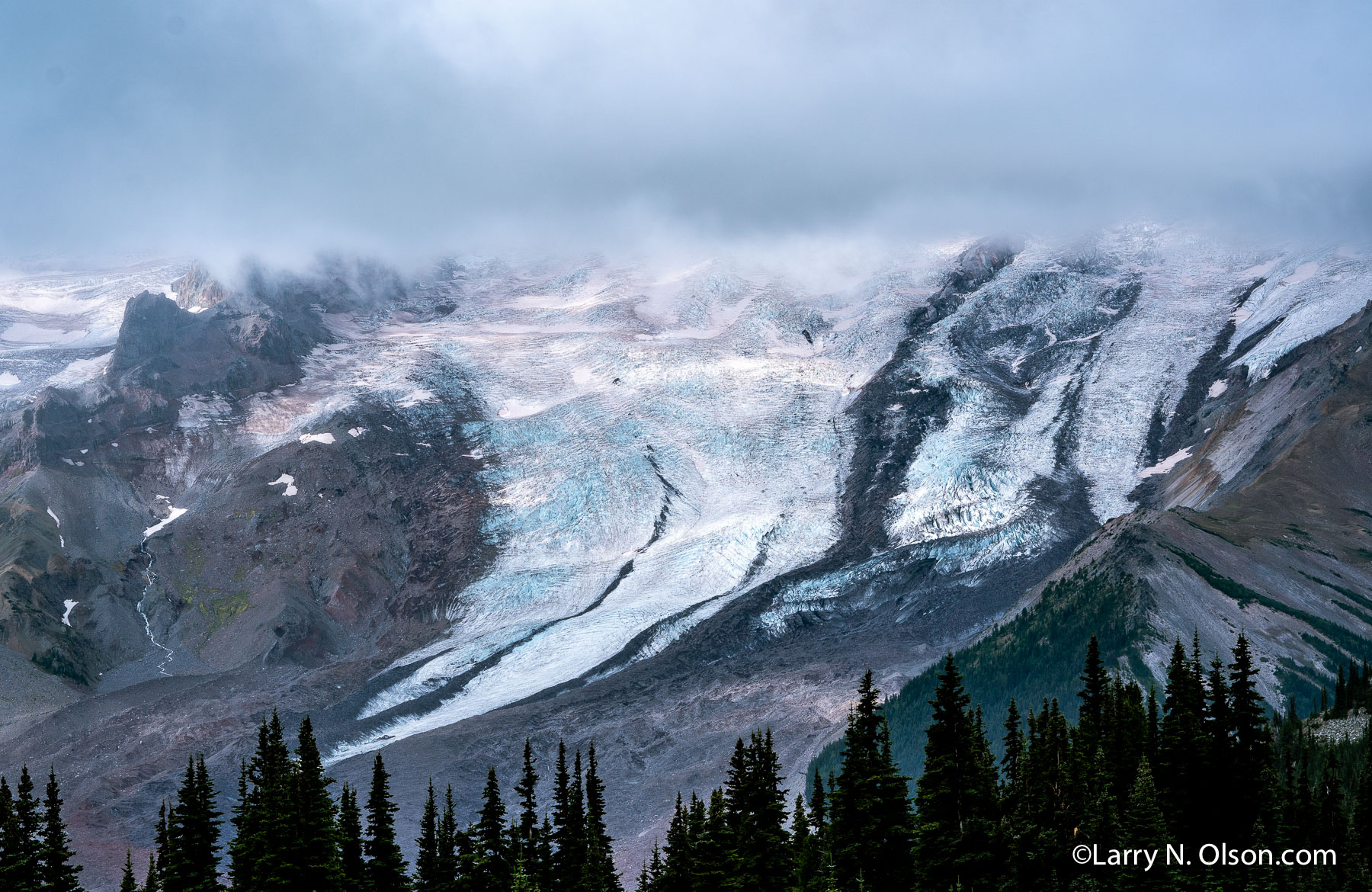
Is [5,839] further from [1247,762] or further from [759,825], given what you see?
[1247,762]

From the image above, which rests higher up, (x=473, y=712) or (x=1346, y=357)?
(x=1346, y=357)

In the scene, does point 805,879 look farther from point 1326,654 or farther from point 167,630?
point 167,630

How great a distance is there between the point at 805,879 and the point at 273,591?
13075 centimetres

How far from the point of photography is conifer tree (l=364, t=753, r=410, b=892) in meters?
50.0

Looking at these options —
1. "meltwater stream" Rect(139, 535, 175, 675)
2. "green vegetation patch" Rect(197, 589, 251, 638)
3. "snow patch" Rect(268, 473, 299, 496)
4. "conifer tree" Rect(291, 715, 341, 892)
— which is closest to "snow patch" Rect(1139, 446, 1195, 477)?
"snow patch" Rect(268, 473, 299, 496)

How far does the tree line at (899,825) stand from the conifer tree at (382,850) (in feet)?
0.25

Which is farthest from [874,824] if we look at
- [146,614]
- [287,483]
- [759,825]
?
[287,483]

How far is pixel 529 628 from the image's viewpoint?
163 metres

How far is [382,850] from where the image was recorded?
166ft

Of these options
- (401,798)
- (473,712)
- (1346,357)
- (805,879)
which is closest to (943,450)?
(1346,357)

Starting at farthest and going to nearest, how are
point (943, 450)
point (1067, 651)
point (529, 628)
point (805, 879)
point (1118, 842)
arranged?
point (943, 450) < point (529, 628) < point (1067, 651) < point (805, 879) < point (1118, 842)

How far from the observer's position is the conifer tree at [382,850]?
50.0 meters

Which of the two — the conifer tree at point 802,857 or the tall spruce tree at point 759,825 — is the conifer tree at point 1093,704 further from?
the tall spruce tree at point 759,825

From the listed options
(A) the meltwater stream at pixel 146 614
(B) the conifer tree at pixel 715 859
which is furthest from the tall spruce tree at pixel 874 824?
(A) the meltwater stream at pixel 146 614
